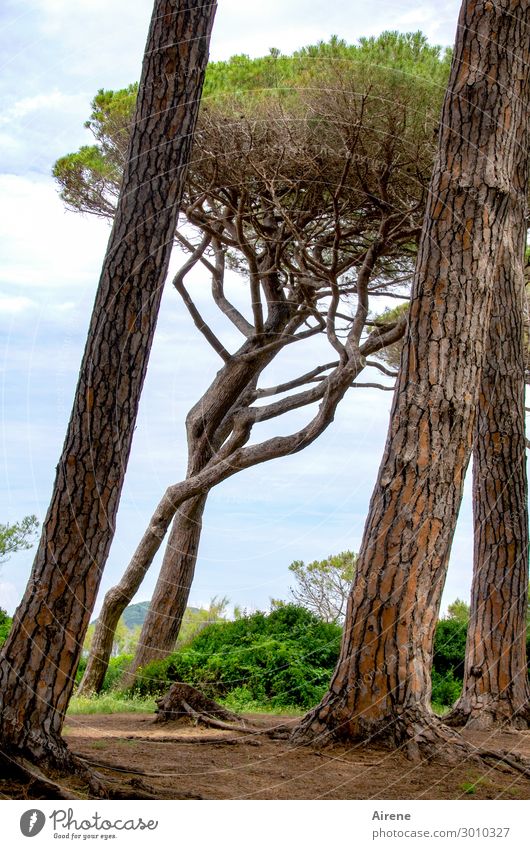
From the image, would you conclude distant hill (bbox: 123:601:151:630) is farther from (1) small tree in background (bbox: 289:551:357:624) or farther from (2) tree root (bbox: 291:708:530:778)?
(2) tree root (bbox: 291:708:530:778)

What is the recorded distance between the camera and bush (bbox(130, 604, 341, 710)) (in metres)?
7.10

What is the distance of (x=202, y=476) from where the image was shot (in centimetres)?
901

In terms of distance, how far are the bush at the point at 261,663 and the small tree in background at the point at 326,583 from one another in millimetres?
3787

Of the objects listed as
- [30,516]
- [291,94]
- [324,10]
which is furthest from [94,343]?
[30,516]

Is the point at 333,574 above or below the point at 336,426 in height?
below

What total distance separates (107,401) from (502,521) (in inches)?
136

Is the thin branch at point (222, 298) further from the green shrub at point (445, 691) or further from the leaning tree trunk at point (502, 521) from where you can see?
the green shrub at point (445, 691)

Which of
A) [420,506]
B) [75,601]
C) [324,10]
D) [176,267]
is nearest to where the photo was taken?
[75,601]
